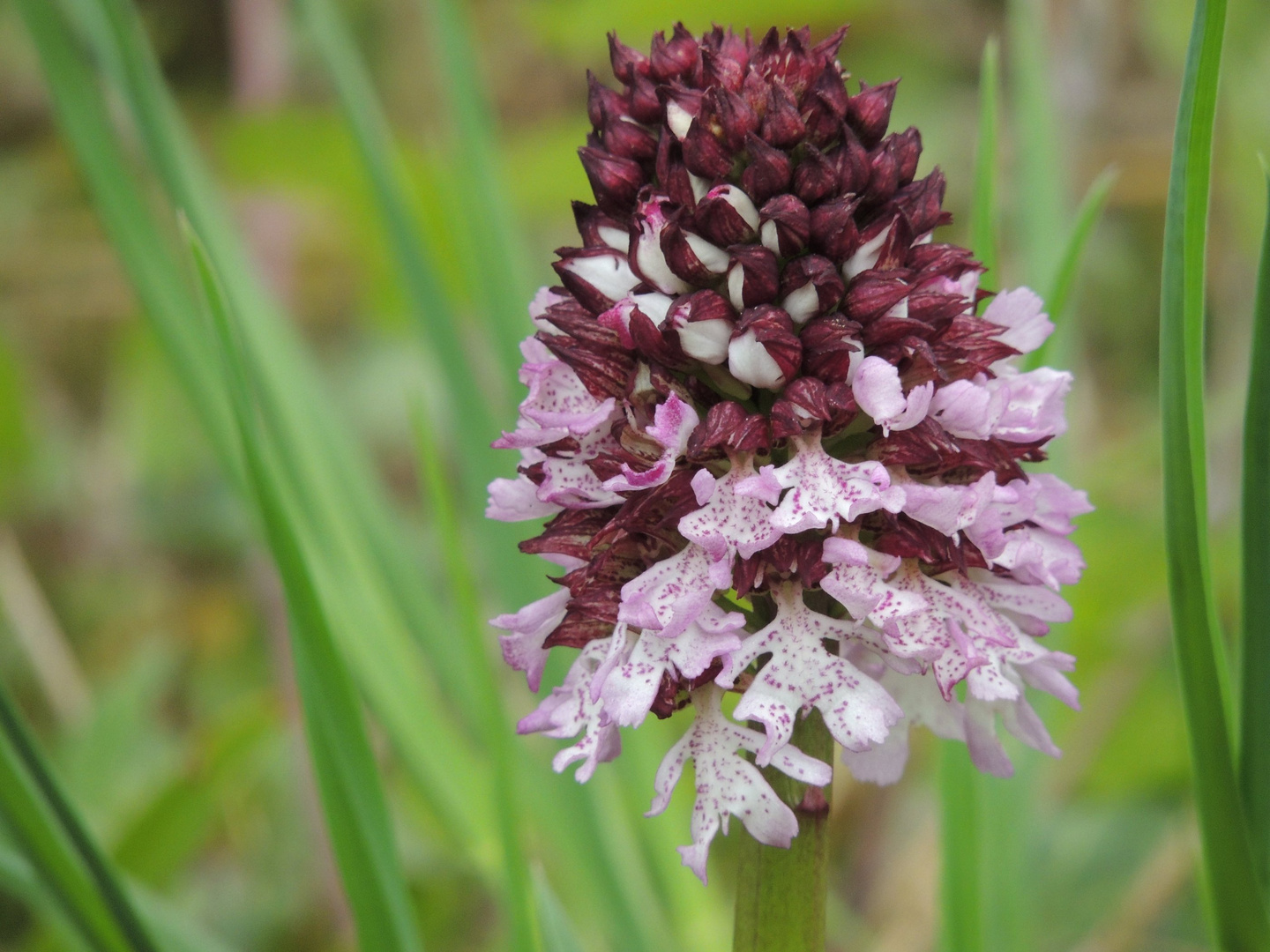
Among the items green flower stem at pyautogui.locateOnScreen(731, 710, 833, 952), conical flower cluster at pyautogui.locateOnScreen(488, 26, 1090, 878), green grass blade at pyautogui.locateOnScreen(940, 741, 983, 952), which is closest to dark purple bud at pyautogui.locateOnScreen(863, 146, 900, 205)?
conical flower cluster at pyautogui.locateOnScreen(488, 26, 1090, 878)

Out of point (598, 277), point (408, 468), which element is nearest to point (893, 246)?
point (598, 277)

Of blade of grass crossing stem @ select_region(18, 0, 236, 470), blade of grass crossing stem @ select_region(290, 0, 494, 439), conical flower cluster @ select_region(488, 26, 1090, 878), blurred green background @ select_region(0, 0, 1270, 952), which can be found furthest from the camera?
blurred green background @ select_region(0, 0, 1270, 952)

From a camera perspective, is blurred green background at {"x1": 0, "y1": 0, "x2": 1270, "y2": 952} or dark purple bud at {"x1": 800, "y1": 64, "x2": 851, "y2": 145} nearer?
dark purple bud at {"x1": 800, "y1": 64, "x2": 851, "y2": 145}

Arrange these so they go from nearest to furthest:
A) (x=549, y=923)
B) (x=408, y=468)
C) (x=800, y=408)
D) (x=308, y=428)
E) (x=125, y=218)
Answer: (x=800, y=408) < (x=549, y=923) < (x=125, y=218) < (x=308, y=428) < (x=408, y=468)

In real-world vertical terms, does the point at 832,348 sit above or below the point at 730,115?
below

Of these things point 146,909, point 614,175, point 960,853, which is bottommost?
A: point 960,853

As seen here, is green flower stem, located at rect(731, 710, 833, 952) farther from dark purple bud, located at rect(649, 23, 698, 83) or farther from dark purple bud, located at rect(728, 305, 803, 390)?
dark purple bud, located at rect(649, 23, 698, 83)

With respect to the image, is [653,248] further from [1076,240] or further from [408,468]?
[408,468]
